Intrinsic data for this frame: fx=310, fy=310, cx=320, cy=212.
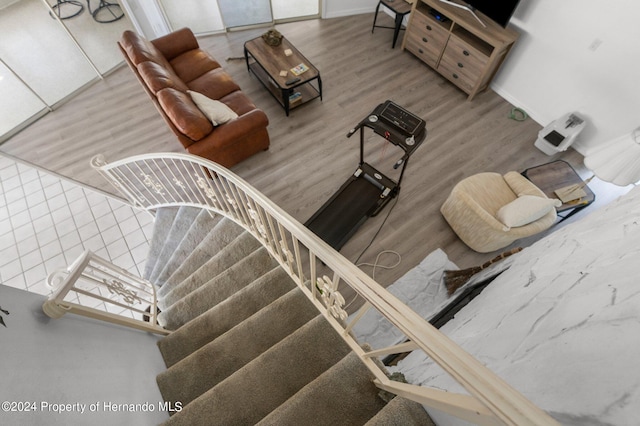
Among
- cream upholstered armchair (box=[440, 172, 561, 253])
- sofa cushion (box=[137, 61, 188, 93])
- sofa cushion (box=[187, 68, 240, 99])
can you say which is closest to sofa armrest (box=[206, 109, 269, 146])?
sofa cushion (box=[137, 61, 188, 93])

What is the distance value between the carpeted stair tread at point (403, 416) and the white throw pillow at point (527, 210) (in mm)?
2088

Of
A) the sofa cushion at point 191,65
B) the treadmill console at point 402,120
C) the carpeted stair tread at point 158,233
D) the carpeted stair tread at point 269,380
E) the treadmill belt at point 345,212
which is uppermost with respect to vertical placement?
the treadmill console at point 402,120

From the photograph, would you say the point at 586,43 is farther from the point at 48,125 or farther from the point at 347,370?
the point at 48,125

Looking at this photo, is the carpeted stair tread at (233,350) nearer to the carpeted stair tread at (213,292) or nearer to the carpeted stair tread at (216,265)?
the carpeted stair tread at (213,292)

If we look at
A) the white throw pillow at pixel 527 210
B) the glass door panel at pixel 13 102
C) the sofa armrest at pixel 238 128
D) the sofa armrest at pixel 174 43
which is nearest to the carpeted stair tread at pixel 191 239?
the sofa armrest at pixel 238 128

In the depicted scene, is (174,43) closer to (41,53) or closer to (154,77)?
(154,77)

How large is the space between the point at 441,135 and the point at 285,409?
12.4 ft

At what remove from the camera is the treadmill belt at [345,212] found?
3.28 metres

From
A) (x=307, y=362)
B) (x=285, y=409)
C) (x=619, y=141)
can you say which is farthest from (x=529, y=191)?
(x=285, y=409)

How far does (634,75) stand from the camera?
3.20 m

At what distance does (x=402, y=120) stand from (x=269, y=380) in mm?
2273

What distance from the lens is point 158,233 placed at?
136 inches

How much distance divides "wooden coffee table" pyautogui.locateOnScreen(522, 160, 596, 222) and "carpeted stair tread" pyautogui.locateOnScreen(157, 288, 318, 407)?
2.88m

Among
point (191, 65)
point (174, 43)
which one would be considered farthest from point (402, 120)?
point (174, 43)
